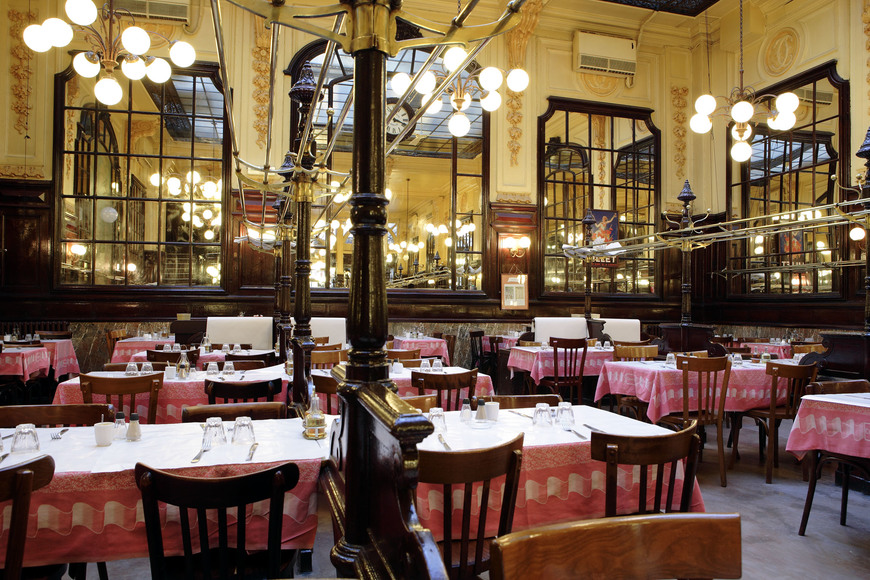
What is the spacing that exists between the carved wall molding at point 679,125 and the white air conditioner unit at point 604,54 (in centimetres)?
100

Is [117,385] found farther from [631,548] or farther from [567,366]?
[567,366]

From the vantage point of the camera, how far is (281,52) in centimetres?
910

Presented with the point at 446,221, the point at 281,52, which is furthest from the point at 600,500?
the point at 446,221

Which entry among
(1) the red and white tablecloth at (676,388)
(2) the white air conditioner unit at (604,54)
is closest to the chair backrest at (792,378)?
(1) the red and white tablecloth at (676,388)

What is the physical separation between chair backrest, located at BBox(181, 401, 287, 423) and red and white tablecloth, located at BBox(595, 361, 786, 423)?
117 inches

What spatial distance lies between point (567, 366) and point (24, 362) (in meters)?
5.38

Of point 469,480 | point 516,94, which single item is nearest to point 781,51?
point 516,94

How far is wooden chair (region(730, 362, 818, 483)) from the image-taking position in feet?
13.3

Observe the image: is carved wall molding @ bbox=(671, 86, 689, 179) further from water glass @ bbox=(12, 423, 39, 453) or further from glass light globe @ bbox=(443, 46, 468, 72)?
water glass @ bbox=(12, 423, 39, 453)

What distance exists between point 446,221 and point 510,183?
720cm

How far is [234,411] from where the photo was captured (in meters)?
2.74

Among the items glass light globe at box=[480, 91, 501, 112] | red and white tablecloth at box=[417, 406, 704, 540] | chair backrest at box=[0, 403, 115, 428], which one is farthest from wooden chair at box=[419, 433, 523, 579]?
glass light globe at box=[480, 91, 501, 112]

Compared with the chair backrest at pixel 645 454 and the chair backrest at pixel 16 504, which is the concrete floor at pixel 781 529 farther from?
the chair backrest at pixel 645 454

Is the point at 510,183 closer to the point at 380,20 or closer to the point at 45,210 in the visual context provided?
the point at 45,210
